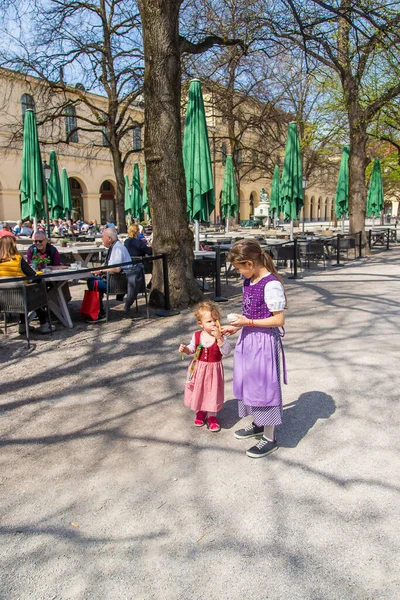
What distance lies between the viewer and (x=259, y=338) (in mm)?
3166

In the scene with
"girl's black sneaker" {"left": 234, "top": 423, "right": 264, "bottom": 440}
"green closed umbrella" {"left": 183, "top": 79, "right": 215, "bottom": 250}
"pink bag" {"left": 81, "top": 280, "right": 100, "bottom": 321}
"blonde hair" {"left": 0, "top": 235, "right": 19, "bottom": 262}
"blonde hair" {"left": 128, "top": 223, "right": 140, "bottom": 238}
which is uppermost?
"green closed umbrella" {"left": 183, "top": 79, "right": 215, "bottom": 250}

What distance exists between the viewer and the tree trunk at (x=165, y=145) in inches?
289

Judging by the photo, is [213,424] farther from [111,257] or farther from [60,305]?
[111,257]

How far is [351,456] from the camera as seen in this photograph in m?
3.19

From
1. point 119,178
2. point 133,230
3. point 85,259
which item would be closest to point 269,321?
point 133,230

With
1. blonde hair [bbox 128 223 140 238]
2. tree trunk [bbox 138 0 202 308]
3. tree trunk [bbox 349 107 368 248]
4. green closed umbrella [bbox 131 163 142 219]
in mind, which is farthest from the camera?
green closed umbrella [bbox 131 163 142 219]

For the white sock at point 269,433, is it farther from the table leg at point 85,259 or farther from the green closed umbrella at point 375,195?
the green closed umbrella at point 375,195

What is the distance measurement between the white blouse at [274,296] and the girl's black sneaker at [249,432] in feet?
3.32

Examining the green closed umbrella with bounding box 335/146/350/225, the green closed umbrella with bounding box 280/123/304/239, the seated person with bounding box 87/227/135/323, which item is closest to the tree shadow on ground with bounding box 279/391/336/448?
the seated person with bounding box 87/227/135/323

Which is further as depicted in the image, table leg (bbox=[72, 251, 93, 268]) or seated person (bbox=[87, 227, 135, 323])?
table leg (bbox=[72, 251, 93, 268])

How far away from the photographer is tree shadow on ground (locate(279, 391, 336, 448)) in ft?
11.5

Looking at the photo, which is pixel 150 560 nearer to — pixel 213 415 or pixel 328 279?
pixel 213 415

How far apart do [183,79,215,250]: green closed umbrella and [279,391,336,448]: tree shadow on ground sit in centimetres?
500

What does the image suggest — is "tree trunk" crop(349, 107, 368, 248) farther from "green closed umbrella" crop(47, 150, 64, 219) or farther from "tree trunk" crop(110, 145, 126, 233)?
"green closed umbrella" crop(47, 150, 64, 219)
